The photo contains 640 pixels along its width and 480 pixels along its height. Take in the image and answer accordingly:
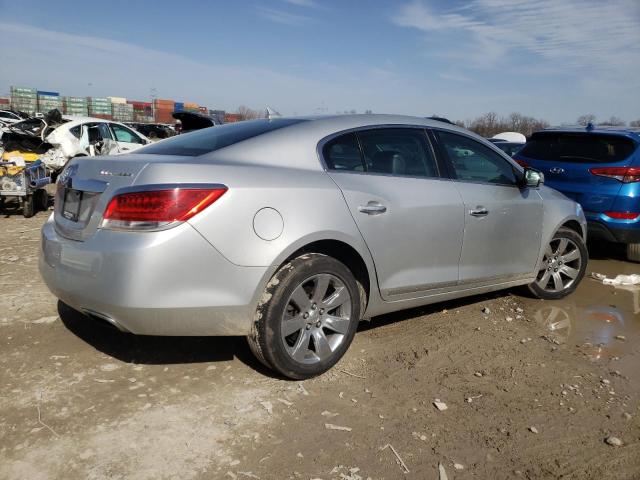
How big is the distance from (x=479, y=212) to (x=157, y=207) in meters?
2.39

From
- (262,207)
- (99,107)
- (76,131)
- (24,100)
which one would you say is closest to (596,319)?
(262,207)

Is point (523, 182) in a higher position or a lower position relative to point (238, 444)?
higher

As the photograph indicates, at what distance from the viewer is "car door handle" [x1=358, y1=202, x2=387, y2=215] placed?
333 cm

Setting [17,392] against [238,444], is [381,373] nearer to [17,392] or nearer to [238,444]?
[238,444]

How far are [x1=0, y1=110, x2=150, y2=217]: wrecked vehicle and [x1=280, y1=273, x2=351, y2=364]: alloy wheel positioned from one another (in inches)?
205

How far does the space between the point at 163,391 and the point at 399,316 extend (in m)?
2.07

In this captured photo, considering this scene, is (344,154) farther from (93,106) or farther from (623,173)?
(93,106)

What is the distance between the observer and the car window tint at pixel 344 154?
3379 millimetres

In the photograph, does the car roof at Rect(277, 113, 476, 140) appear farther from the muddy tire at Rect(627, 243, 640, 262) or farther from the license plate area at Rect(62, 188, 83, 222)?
the muddy tire at Rect(627, 243, 640, 262)

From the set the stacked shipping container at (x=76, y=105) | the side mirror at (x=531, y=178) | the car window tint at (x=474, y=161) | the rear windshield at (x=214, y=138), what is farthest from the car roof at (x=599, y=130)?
the stacked shipping container at (x=76, y=105)

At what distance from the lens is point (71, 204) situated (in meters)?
3.11

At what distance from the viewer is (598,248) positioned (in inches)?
296

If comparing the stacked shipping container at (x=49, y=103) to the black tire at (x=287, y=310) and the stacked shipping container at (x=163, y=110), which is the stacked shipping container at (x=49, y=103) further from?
the black tire at (x=287, y=310)

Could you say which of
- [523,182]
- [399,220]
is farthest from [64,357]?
[523,182]
